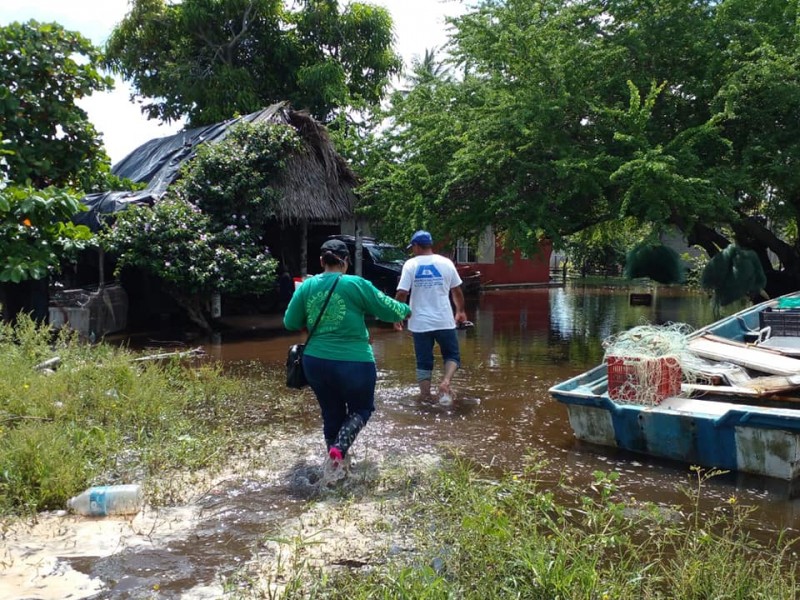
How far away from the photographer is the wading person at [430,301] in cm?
697

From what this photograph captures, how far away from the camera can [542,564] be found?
2996 mm

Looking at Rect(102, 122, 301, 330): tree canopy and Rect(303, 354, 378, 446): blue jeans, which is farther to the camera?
Rect(102, 122, 301, 330): tree canopy

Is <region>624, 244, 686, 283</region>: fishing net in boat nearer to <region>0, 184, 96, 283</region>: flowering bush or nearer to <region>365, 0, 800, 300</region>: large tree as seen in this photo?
<region>365, 0, 800, 300</region>: large tree

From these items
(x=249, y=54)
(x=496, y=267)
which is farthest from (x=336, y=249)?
(x=496, y=267)

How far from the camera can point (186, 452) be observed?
505 centimetres

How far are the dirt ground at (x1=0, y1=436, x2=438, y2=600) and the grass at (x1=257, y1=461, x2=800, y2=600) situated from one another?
156 mm

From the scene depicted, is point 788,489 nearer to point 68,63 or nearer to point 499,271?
point 68,63

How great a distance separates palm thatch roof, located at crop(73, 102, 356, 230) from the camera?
503 inches

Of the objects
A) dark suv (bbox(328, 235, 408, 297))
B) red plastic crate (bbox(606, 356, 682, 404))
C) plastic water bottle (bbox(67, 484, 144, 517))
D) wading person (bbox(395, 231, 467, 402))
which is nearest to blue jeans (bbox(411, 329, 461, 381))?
wading person (bbox(395, 231, 467, 402))

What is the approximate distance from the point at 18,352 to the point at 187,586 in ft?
14.9

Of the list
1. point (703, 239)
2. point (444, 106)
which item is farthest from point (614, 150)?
point (703, 239)

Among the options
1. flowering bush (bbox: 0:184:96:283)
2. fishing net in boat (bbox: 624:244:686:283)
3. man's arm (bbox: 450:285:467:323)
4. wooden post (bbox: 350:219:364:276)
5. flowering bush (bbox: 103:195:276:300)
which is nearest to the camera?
flowering bush (bbox: 0:184:96:283)

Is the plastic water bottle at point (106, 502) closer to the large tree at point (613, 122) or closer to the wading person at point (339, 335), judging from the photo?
the wading person at point (339, 335)

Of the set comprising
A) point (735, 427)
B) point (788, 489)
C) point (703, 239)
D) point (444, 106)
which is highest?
point (444, 106)
